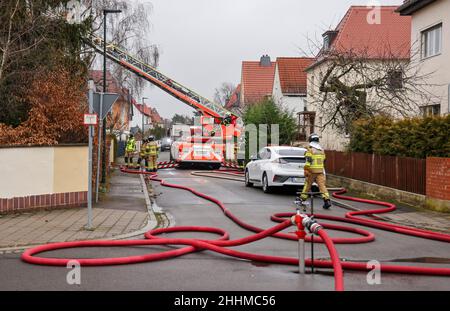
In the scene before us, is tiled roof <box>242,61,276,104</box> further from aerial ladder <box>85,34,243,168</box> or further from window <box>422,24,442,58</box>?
window <box>422,24,442,58</box>

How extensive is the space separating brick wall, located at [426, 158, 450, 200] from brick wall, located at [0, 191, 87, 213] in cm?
790

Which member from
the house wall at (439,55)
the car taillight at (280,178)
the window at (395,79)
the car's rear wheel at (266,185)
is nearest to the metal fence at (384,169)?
the car taillight at (280,178)

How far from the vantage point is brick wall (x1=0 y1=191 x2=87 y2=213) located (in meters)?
11.3

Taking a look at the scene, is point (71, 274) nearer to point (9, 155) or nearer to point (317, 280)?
point (317, 280)

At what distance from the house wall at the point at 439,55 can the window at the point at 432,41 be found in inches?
8.4

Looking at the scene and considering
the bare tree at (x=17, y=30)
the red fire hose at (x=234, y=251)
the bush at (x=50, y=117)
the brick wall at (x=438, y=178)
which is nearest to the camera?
the red fire hose at (x=234, y=251)

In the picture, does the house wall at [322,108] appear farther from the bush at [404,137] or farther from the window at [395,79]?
the bush at [404,137]

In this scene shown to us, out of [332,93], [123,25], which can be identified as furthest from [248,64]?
[332,93]

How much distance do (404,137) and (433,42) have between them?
8.81 m

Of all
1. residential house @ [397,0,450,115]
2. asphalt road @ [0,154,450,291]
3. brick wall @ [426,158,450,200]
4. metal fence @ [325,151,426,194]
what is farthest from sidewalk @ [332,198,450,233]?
residential house @ [397,0,450,115]

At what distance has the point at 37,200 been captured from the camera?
11758mm

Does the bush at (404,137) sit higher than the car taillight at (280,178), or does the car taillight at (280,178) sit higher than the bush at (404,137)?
the bush at (404,137)

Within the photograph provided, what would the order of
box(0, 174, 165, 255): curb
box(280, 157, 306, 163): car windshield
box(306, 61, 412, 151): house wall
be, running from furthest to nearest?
1. box(306, 61, 412, 151): house wall
2. box(280, 157, 306, 163): car windshield
3. box(0, 174, 165, 255): curb

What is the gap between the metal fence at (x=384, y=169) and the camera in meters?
13.7
